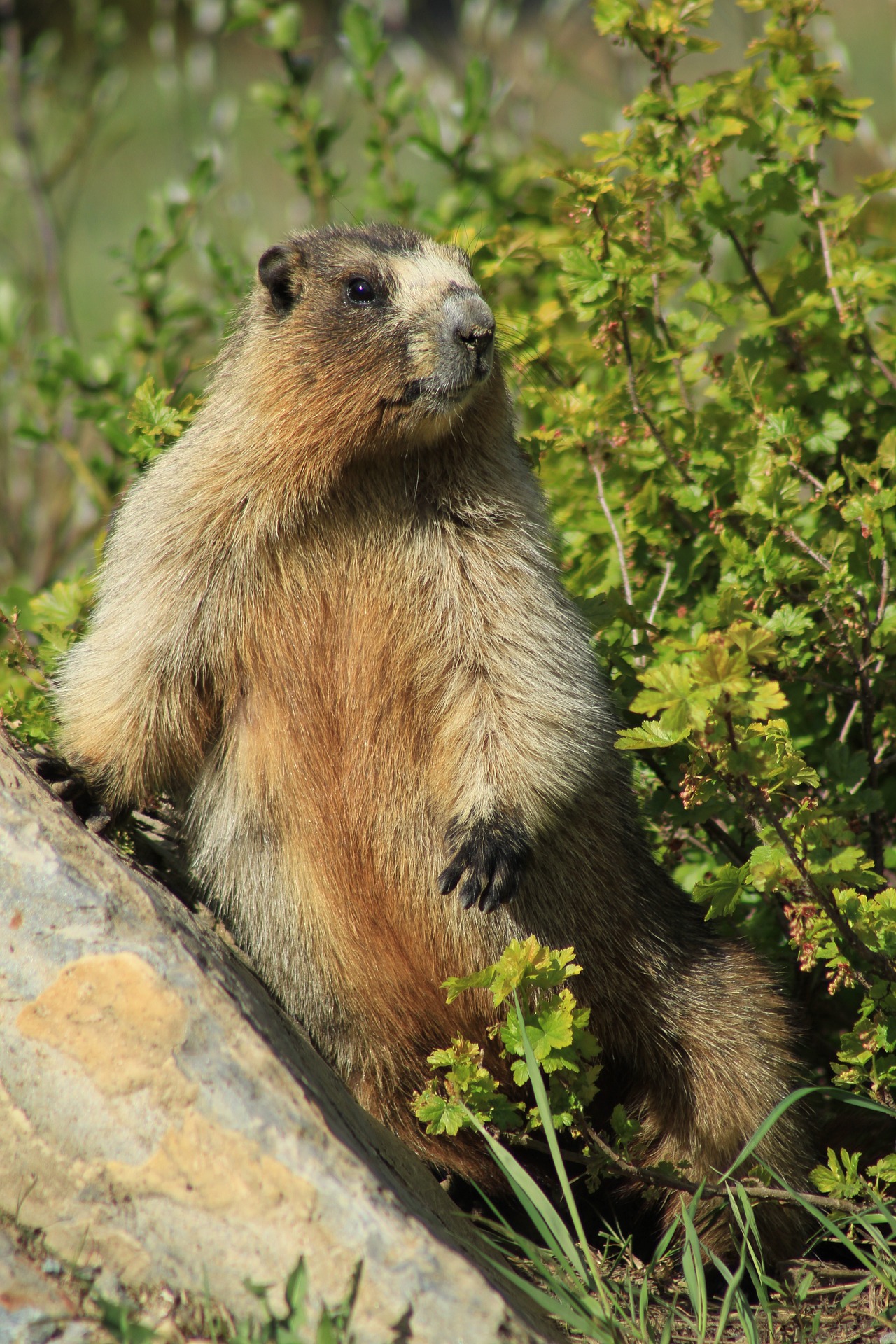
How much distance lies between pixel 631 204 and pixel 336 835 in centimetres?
218

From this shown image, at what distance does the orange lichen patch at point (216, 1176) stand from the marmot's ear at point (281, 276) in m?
2.56

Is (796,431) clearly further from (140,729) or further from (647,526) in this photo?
(140,729)

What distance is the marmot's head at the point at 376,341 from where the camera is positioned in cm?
362

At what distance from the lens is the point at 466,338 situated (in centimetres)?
363

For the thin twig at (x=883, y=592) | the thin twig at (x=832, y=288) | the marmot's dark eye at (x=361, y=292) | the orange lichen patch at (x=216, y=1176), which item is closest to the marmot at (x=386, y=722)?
the marmot's dark eye at (x=361, y=292)

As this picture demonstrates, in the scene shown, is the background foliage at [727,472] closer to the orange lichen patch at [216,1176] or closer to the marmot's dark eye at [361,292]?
the marmot's dark eye at [361,292]

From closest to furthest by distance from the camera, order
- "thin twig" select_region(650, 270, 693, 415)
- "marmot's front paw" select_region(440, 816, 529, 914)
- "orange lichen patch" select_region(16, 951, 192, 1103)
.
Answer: "orange lichen patch" select_region(16, 951, 192, 1103), "marmot's front paw" select_region(440, 816, 529, 914), "thin twig" select_region(650, 270, 693, 415)

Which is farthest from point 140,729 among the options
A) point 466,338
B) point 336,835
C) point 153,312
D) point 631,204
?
point 153,312

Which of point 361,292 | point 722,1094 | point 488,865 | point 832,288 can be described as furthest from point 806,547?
point 722,1094

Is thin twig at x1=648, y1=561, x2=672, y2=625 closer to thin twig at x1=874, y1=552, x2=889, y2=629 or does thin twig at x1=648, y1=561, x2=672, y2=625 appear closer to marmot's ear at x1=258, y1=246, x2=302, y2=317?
thin twig at x1=874, y1=552, x2=889, y2=629

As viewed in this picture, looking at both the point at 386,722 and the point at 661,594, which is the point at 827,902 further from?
the point at 661,594

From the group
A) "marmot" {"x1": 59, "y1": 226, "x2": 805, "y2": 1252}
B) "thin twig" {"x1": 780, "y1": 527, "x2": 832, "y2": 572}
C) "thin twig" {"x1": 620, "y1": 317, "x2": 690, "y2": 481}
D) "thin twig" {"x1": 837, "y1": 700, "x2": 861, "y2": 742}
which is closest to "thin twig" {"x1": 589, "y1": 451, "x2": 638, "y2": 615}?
"thin twig" {"x1": 620, "y1": 317, "x2": 690, "y2": 481}

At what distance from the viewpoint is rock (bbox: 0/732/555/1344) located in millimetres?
2408

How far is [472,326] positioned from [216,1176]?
240 cm
